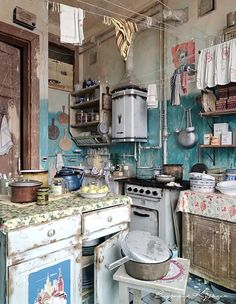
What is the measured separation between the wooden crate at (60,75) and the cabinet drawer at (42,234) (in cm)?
335

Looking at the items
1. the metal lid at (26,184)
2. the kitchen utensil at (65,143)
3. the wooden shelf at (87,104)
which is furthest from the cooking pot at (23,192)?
the kitchen utensil at (65,143)

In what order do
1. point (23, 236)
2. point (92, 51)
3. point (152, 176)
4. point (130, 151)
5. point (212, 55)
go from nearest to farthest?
point (23, 236) → point (212, 55) → point (152, 176) → point (130, 151) → point (92, 51)

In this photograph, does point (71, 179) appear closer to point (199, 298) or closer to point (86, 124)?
point (199, 298)

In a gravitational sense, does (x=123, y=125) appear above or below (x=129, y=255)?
above

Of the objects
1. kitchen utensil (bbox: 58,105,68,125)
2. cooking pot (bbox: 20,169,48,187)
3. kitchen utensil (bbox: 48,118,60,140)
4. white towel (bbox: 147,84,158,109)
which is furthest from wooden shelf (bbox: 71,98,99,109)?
cooking pot (bbox: 20,169,48,187)

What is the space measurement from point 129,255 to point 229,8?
9.29 ft

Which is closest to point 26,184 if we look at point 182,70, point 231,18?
point 182,70

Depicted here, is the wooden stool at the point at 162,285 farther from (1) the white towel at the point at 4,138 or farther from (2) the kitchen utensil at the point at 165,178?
(1) the white towel at the point at 4,138

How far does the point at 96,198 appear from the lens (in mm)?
1695

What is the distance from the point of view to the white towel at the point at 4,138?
9.57ft

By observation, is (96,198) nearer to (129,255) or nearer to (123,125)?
(129,255)

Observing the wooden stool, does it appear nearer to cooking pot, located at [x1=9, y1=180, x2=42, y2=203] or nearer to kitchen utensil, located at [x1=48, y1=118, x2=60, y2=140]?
cooking pot, located at [x1=9, y1=180, x2=42, y2=203]

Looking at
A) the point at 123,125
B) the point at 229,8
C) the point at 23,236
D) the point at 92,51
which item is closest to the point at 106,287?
the point at 23,236

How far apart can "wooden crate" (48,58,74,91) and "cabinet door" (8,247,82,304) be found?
3.46 meters
